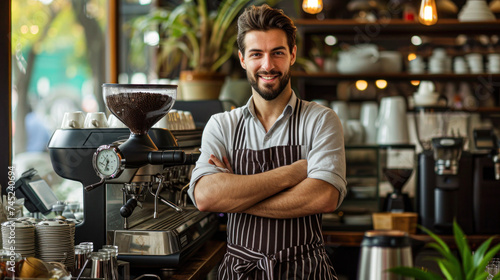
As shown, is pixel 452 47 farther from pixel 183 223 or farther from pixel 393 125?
pixel 183 223

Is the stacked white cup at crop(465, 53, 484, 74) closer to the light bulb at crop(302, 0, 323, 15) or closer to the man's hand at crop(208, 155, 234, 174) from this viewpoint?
the light bulb at crop(302, 0, 323, 15)

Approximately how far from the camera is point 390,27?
516cm

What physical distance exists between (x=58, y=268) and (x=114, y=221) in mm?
463

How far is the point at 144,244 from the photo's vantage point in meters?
2.04

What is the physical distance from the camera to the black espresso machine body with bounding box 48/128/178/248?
2.02 metres

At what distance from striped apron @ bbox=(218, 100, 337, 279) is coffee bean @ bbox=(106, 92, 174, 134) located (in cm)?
29

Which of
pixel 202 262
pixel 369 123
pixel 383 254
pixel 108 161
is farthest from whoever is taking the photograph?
pixel 369 123

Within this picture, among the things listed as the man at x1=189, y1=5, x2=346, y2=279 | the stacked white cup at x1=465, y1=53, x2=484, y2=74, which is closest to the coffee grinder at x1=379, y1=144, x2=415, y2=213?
the man at x1=189, y1=5, x2=346, y2=279

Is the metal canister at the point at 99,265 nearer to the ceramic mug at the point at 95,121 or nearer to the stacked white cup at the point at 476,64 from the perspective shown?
the ceramic mug at the point at 95,121

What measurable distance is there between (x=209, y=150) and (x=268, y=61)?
367 millimetres

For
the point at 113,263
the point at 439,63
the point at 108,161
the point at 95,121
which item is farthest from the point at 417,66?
the point at 113,263

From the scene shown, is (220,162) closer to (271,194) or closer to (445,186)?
(271,194)

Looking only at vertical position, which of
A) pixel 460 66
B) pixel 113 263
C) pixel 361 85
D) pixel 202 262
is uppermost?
pixel 460 66

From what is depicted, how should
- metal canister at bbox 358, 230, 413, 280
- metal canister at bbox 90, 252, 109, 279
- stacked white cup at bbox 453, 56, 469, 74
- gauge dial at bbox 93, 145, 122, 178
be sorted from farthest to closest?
stacked white cup at bbox 453, 56, 469, 74 < gauge dial at bbox 93, 145, 122, 178 < metal canister at bbox 90, 252, 109, 279 < metal canister at bbox 358, 230, 413, 280
